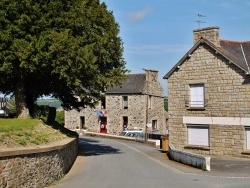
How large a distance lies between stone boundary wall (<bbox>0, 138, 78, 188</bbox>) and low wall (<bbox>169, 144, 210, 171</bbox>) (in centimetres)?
694

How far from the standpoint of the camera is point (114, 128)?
50.2 meters

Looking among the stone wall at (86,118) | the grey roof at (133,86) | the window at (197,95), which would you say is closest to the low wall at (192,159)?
the window at (197,95)

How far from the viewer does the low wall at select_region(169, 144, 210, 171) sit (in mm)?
19578

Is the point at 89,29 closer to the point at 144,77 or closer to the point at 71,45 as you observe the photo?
the point at 71,45

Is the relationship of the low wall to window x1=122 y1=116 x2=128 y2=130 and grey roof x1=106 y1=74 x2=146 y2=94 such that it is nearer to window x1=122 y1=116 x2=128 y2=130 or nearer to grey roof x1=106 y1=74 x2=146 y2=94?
grey roof x1=106 y1=74 x2=146 y2=94

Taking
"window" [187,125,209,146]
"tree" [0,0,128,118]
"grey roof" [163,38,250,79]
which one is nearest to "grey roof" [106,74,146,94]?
"grey roof" [163,38,250,79]

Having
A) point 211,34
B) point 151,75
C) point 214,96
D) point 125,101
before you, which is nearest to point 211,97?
point 214,96

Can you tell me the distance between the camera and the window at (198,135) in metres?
26.9

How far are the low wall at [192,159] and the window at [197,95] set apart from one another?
4142mm

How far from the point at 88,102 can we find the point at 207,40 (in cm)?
927

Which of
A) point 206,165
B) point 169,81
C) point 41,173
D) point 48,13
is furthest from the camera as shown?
point 169,81

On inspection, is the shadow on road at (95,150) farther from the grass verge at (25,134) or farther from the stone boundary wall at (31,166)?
the stone boundary wall at (31,166)

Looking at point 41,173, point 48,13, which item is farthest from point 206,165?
point 48,13

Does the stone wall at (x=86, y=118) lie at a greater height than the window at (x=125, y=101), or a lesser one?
lesser
